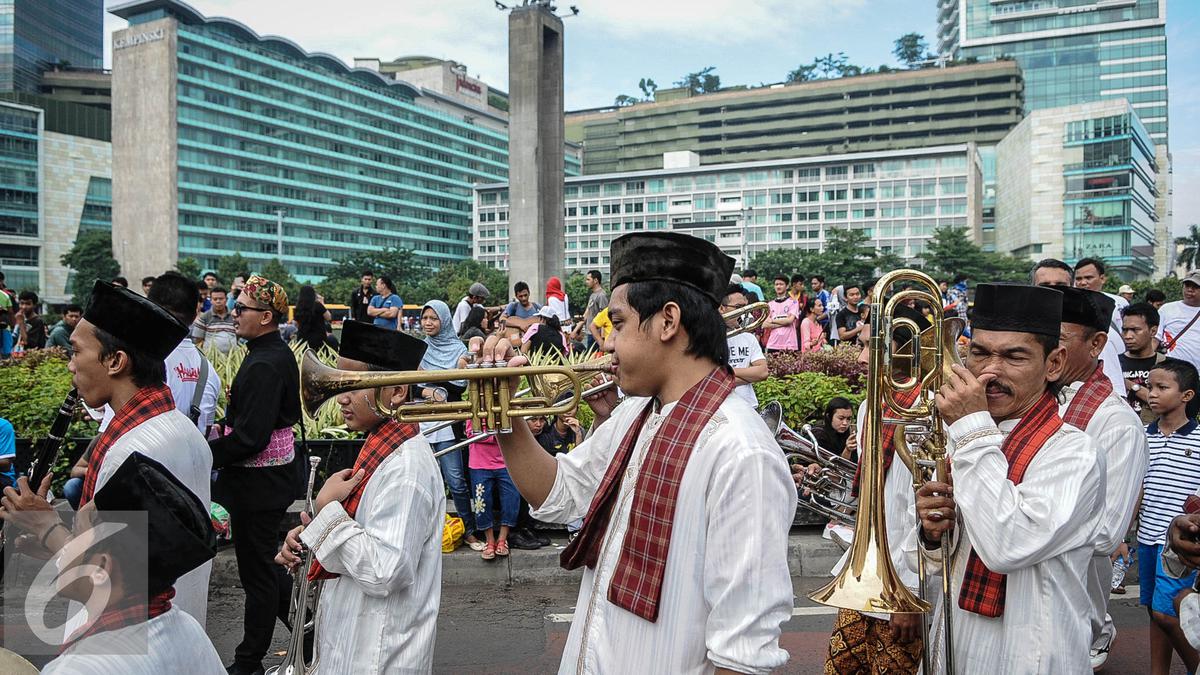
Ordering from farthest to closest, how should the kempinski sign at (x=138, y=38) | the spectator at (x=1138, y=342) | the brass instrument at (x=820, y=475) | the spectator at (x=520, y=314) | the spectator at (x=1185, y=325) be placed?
the kempinski sign at (x=138, y=38), the spectator at (x=520, y=314), the spectator at (x=1185, y=325), the spectator at (x=1138, y=342), the brass instrument at (x=820, y=475)

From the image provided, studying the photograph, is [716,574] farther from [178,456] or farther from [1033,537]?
[178,456]

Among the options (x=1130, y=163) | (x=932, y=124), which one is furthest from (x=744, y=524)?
(x=932, y=124)

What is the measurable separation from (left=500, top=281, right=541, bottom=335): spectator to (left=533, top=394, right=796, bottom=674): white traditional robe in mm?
9024

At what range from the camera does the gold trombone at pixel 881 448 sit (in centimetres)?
320

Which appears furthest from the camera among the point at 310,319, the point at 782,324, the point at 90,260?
the point at 90,260

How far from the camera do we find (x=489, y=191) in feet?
486

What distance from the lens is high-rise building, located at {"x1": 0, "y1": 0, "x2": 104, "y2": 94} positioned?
388 ft

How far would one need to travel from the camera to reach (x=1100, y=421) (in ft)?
12.8

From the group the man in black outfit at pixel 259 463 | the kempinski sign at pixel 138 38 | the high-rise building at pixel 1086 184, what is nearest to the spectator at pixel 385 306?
the man in black outfit at pixel 259 463

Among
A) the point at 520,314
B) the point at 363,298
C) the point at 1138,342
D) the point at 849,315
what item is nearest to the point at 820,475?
the point at 1138,342

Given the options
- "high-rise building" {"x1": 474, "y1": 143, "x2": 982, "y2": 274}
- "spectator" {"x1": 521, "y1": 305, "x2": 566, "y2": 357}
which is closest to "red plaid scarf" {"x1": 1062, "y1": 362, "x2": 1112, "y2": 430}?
"spectator" {"x1": 521, "y1": 305, "x2": 566, "y2": 357}

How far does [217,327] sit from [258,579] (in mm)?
6744

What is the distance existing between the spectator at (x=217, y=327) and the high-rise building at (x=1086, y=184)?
107 meters

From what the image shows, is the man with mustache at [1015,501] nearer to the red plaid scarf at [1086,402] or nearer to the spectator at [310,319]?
the red plaid scarf at [1086,402]
